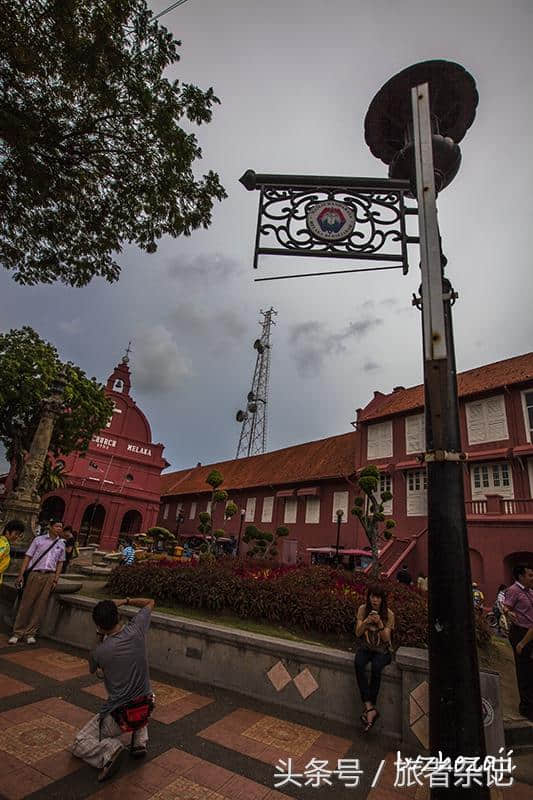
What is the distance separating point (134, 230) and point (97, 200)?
26.9 inches

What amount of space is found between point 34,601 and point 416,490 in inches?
676

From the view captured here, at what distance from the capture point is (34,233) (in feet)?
21.3

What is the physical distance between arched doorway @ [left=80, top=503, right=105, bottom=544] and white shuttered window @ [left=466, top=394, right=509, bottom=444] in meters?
24.2

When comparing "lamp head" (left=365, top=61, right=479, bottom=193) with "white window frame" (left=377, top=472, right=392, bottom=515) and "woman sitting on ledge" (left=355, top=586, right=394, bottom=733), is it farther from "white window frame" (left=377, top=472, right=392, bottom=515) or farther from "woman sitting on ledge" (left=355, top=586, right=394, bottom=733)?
"white window frame" (left=377, top=472, right=392, bottom=515)

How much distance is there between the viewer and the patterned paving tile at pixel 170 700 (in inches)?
163

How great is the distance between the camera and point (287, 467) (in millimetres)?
29391

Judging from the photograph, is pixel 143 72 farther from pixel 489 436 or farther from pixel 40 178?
pixel 489 436

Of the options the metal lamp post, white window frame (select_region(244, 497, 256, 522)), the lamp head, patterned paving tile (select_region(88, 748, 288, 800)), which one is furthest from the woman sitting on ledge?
white window frame (select_region(244, 497, 256, 522))

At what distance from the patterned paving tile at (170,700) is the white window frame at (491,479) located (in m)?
15.3

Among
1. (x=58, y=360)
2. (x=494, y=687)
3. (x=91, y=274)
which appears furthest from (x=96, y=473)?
(x=494, y=687)

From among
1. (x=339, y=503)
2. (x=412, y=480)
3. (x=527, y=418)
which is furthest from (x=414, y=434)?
(x=339, y=503)

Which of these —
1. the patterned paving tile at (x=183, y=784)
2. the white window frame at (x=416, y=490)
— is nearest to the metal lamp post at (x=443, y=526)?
the patterned paving tile at (x=183, y=784)

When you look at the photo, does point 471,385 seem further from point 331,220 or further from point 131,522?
point 131,522

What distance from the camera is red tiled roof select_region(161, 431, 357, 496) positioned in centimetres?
2547
